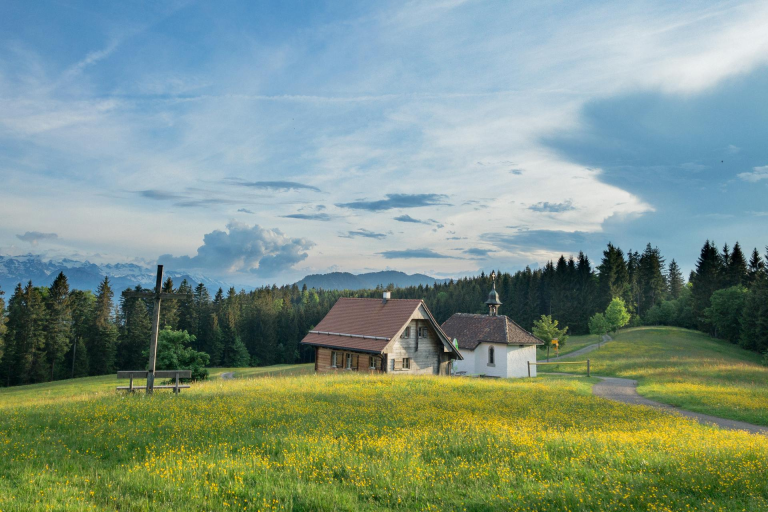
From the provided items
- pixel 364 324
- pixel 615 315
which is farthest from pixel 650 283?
pixel 364 324

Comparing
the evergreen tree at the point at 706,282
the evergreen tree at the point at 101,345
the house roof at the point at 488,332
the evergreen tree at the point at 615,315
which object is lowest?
the evergreen tree at the point at 101,345

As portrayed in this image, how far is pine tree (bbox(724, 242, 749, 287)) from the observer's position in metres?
90.6

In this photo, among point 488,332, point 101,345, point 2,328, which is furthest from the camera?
point 101,345

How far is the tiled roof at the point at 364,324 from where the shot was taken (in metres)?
38.7

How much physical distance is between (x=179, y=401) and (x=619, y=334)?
86.3 meters

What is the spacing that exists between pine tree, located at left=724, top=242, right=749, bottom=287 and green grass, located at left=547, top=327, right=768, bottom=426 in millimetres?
15657

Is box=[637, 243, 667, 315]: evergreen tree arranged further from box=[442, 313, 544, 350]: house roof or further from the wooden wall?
the wooden wall

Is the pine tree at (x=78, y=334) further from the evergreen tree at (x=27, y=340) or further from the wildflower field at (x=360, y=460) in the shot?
the wildflower field at (x=360, y=460)

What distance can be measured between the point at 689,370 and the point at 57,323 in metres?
86.4

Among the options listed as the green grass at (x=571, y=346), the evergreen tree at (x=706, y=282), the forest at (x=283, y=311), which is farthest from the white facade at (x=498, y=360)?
the evergreen tree at (x=706, y=282)

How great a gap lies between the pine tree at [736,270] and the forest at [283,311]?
196mm

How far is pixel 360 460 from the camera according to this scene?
10.3 metres

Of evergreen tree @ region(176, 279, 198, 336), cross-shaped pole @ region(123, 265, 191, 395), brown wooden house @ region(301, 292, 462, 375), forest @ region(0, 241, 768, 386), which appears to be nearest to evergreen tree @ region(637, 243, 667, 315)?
forest @ region(0, 241, 768, 386)

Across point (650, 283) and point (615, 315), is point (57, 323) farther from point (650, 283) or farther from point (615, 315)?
point (650, 283)
